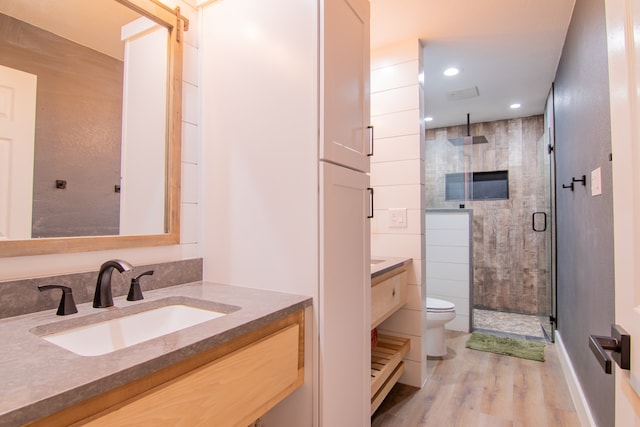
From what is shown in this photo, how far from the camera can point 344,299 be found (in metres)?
1.31

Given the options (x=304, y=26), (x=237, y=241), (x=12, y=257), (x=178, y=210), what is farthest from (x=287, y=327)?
(x=304, y=26)

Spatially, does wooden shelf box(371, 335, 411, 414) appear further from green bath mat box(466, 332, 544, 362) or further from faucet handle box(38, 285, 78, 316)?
faucet handle box(38, 285, 78, 316)

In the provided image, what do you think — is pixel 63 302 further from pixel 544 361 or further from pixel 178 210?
pixel 544 361

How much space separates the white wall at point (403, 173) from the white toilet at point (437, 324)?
38cm

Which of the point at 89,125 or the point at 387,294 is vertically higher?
the point at 89,125

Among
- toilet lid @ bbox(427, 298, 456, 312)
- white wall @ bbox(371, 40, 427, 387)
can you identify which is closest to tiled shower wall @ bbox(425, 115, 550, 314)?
toilet lid @ bbox(427, 298, 456, 312)

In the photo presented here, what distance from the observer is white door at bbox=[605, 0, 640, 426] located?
62 cm

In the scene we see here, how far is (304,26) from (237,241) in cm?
84

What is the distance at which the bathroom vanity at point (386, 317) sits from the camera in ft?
5.92

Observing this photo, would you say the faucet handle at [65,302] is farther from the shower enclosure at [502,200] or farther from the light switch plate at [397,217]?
the shower enclosure at [502,200]

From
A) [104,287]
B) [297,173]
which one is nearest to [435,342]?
[297,173]

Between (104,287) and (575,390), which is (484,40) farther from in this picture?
(104,287)

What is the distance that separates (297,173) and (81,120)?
0.73m

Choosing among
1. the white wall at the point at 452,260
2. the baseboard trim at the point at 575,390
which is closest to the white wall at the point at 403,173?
the baseboard trim at the point at 575,390
